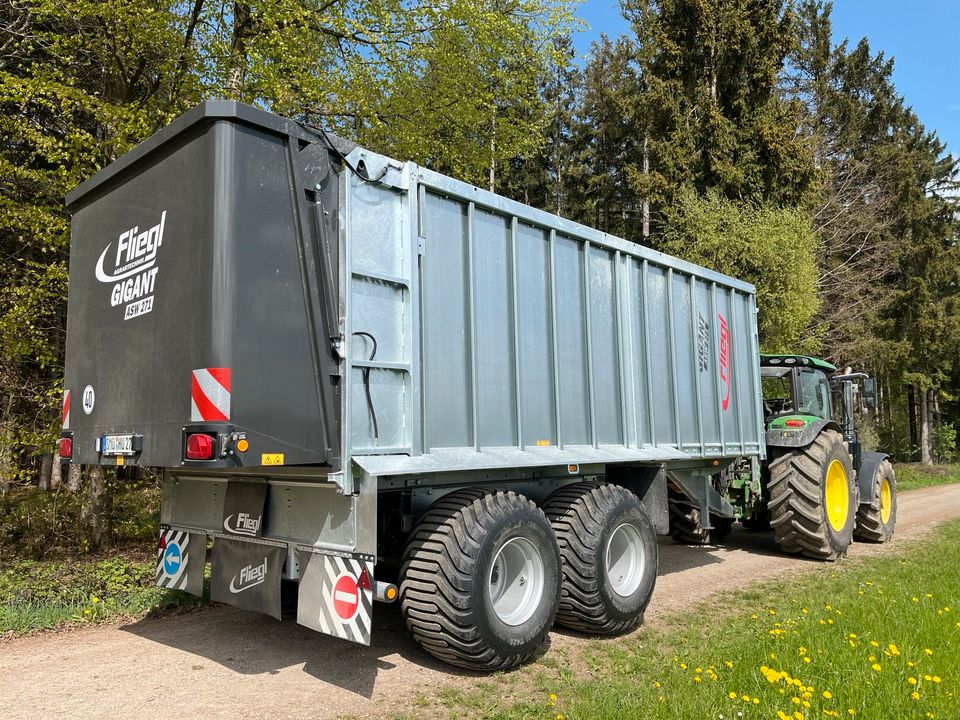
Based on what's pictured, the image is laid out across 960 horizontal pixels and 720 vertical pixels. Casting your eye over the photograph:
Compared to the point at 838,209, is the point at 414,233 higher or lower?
lower

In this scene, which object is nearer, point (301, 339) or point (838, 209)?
point (301, 339)

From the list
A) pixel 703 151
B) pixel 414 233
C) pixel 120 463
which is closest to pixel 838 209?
pixel 703 151

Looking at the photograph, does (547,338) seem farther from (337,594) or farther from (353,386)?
(337,594)

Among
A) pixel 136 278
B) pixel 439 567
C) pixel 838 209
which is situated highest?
pixel 838 209

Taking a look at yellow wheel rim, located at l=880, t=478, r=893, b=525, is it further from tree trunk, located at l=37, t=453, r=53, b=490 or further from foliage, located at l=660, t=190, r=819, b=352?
tree trunk, located at l=37, t=453, r=53, b=490

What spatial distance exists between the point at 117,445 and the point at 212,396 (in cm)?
107

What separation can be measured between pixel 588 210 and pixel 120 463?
26.0 metres

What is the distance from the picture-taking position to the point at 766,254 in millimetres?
17094

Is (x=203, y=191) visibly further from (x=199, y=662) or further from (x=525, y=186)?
(x=525, y=186)

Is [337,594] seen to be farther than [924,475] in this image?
No

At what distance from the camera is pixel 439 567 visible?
4.36 metres

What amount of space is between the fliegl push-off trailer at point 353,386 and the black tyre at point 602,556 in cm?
2

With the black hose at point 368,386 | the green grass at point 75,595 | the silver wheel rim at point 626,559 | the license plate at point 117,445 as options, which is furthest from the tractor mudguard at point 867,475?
the license plate at point 117,445

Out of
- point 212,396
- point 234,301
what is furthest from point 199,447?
point 234,301
